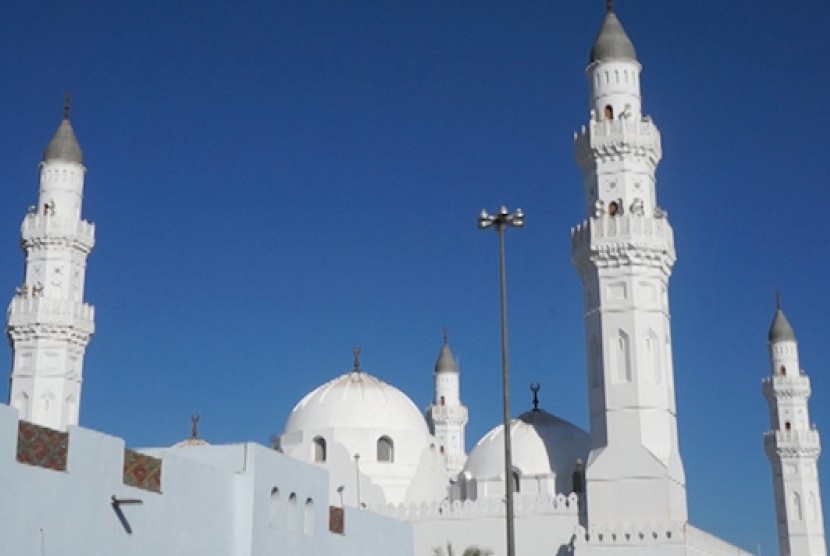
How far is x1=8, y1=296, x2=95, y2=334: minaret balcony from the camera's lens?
3425cm

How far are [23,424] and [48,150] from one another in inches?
874

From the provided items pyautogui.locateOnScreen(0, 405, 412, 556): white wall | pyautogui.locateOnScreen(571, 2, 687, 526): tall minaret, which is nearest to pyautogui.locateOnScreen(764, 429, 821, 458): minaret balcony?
pyautogui.locateOnScreen(571, 2, 687, 526): tall minaret

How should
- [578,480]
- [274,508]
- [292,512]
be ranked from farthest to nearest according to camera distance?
[578,480] → [292,512] → [274,508]

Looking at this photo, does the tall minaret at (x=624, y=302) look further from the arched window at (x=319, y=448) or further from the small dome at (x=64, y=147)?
the small dome at (x=64, y=147)

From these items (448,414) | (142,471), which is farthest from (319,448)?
(142,471)

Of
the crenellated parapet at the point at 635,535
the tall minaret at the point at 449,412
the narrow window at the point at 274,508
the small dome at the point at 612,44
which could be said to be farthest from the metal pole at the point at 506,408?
the tall minaret at the point at 449,412

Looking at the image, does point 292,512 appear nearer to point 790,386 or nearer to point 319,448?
point 319,448

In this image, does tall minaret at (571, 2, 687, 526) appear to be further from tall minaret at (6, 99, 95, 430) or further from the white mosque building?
tall minaret at (6, 99, 95, 430)

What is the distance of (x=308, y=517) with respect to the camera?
23.3 metres

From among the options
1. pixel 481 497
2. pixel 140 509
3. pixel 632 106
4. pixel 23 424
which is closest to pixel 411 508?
pixel 481 497

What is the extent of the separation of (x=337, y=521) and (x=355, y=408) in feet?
48.7

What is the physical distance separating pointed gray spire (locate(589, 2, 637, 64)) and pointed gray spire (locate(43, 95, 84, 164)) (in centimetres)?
1644

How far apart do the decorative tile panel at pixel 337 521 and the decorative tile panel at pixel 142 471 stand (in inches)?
262

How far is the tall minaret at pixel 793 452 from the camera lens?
5034cm
